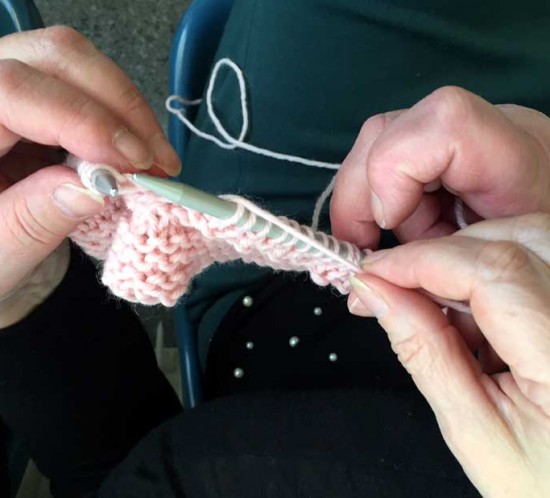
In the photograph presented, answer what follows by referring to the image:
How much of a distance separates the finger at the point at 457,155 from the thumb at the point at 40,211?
0.76 ft

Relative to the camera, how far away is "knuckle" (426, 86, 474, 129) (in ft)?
1.69

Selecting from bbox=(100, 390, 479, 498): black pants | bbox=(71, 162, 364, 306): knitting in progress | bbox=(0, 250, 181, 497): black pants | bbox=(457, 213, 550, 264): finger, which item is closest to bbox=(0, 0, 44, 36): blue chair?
bbox=(0, 250, 181, 497): black pants

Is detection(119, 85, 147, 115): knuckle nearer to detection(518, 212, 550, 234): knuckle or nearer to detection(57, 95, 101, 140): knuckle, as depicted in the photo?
A: detection(57, 95, 101, 140): knuckle

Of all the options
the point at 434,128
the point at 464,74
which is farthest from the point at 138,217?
the point at 464,74

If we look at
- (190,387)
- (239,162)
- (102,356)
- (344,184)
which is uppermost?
(344,184)

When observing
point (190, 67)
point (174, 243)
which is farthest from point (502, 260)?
point (190, 67)

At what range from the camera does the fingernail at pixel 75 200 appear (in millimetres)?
500

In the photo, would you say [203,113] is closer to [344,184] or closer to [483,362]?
[344,184]

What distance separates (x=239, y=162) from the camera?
0.86 metres

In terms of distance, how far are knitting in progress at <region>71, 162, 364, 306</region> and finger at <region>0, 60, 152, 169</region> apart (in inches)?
0.8

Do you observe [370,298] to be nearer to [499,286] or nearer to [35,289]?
[499,286]

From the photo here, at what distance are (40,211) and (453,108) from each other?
1.07 ft

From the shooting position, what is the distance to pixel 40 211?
1.70 feet

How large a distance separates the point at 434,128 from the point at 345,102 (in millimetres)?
310
